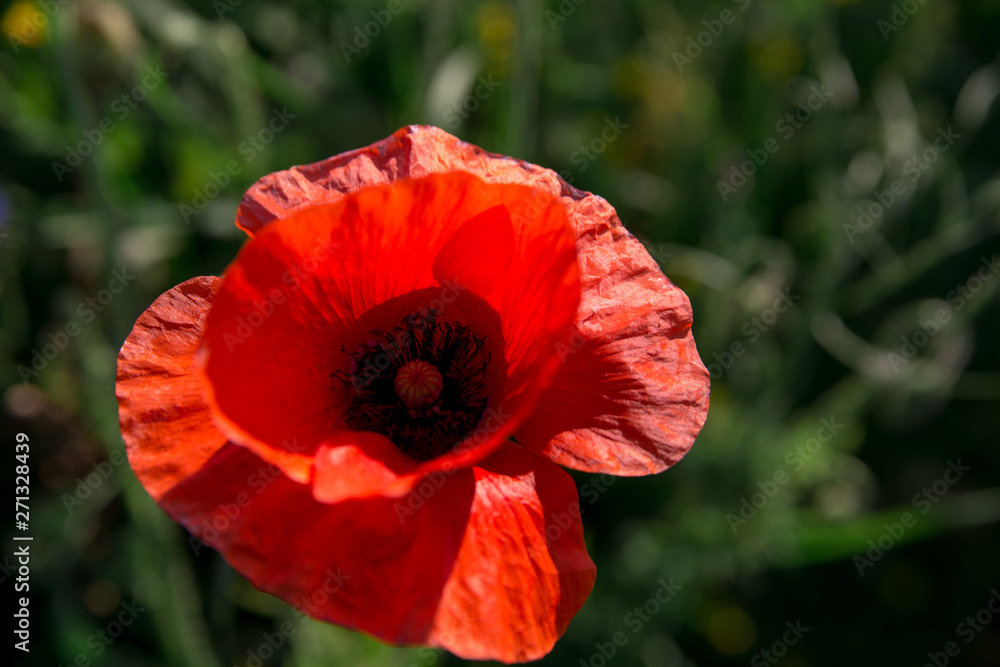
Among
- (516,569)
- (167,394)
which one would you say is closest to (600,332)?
(516,569)

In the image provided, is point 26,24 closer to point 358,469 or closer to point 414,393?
point 414,393

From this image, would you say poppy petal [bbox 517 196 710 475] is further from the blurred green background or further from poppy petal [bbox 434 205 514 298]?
the blurred green background

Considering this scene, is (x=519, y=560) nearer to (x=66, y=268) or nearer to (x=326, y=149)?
(x=326, y=149)

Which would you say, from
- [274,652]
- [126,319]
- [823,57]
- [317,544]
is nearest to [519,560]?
[317,544]

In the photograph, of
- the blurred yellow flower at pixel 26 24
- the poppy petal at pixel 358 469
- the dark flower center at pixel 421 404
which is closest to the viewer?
the poppy petal at pixel 358 469

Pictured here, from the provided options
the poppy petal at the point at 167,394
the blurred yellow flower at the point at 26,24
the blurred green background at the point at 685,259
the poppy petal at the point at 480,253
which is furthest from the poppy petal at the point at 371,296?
the blurred yellow flower at the point at 26,24

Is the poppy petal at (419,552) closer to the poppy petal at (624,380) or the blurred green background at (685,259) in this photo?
the poppy petal at (624,380)

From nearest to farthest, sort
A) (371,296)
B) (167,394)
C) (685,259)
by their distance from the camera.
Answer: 1. (167,394)
2. (371,296)
3. (685,259)
